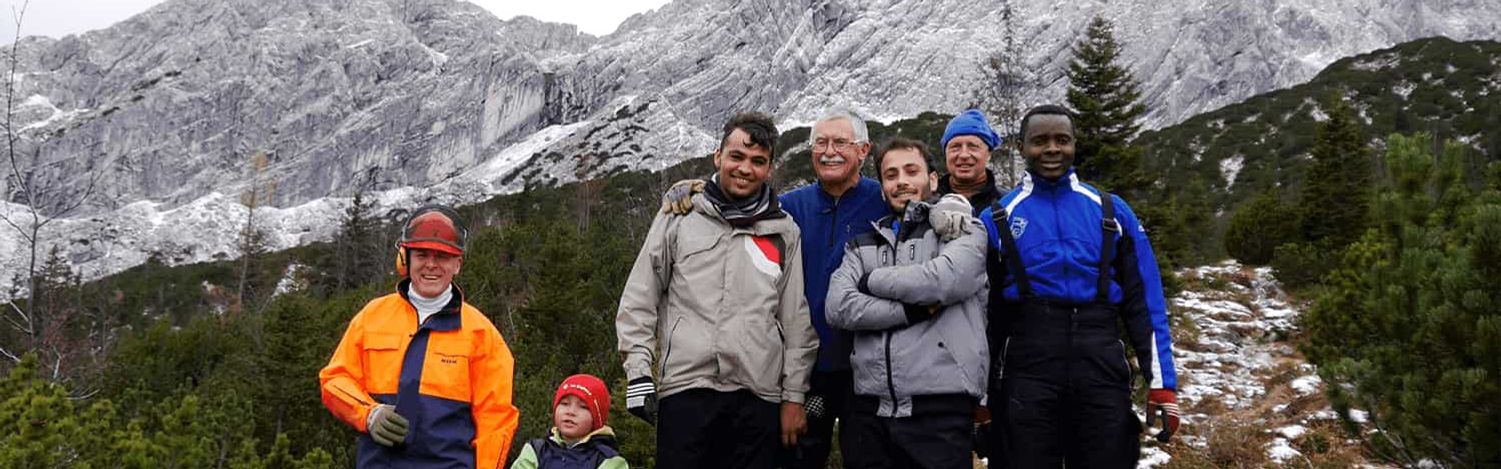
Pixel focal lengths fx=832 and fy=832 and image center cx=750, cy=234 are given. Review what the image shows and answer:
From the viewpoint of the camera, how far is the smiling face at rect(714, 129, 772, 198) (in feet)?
9.00

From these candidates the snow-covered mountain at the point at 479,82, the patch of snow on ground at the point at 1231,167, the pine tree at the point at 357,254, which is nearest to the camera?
the patch of snow on ground at the point at 1231,167

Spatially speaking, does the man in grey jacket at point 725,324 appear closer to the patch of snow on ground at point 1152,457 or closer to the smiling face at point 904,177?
the smiling face at point 904,177

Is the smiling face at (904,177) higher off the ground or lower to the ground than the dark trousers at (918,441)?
higher

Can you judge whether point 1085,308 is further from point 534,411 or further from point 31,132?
point 31,132

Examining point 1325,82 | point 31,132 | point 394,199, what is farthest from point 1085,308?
point 31,132

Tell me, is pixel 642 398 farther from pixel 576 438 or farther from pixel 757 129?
pixel 757 129

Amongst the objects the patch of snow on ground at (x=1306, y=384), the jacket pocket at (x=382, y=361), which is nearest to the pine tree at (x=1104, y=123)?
the patch of snow on ground at (x=1306, y=384)

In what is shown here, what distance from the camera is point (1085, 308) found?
2.55 m

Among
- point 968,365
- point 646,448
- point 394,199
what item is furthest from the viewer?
point 394,199

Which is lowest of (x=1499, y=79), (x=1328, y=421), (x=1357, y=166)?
(x=1328, y=421)

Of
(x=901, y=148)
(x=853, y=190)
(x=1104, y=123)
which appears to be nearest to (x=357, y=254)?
(x=1104, y=123)

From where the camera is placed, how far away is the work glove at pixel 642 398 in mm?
2449

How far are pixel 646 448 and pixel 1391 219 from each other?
448 centimetres

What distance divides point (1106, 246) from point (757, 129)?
118cm
